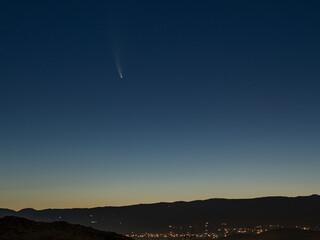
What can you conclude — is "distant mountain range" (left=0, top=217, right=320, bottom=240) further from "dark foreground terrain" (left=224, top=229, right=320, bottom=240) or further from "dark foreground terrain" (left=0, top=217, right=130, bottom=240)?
"dark foreground terrain" (left=224, top=229, right=320, bottom=240)

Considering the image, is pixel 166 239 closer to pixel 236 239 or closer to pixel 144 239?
pixel 144 239

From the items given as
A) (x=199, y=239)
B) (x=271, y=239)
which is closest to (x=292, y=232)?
(x=271, y=239)

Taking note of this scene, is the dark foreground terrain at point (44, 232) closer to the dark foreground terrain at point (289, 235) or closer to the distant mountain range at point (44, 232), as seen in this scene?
the distant mountain range at point (44, 232)

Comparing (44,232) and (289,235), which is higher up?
(44,232)

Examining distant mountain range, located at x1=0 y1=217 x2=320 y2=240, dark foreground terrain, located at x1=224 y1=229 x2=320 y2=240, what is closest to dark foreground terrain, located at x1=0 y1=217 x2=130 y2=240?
distant mountain range, located at x1=0 y1=217 x2=320 y2=240

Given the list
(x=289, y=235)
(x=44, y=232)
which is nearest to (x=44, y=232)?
(x=44, y=232)

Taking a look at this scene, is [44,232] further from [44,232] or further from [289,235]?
[289,235]

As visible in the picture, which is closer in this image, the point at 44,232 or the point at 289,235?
the point at 44,232

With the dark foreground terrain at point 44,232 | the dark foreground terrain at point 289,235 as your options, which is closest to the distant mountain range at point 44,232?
the dark foreground terrain at point 44,232

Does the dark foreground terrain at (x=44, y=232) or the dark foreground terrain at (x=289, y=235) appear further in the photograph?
the dark foreground terrain at (x=289, y=235)
